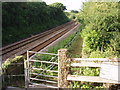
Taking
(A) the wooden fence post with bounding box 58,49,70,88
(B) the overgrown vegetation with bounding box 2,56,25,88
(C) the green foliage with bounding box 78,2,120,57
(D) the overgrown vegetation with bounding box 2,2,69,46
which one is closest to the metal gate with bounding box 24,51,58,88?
(A) the wooden fence post with bounding box 58,49,70,88

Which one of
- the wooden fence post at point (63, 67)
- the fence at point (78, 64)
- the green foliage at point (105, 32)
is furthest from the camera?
the green foliage at point (105, 32)

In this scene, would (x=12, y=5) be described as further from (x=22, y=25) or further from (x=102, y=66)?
(x=102, y=66)

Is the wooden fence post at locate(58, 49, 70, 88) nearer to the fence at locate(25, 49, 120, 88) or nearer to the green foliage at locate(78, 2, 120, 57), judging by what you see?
the fence at locate(25, 49, 120, 88)

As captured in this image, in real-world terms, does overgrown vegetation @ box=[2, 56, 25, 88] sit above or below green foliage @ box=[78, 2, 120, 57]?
below

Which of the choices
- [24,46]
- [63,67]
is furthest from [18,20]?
[63,67]

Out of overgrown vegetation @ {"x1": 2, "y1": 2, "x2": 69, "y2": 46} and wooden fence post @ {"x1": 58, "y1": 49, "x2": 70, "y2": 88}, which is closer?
wooden fence post @ {"x1": 58, "y1": 49, "x2": 70, "y2": 88}

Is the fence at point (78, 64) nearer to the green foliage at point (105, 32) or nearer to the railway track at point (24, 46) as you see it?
the green foliage at point (105, 32)

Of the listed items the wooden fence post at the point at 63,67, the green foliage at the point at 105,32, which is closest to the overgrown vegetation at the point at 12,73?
the wooden fence post at the point at 63,67

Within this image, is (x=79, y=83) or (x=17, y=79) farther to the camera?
(x=17, y=79)

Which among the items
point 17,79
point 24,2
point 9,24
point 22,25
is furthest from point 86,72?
point 24,2

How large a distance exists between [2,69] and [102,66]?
3.96m

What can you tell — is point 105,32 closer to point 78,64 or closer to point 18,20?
point 78,64

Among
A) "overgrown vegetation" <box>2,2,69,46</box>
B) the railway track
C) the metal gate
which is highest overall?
"overgrown vegetation" <box>2,2,69,46</box>

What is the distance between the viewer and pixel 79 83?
17.9ft
